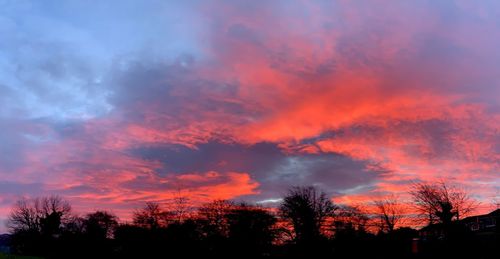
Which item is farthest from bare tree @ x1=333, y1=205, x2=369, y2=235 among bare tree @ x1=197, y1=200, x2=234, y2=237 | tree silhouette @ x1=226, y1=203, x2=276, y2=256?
bare tree @ x1=197, y1=200, x2=234, y2=237

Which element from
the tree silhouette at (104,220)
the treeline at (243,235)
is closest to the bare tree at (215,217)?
the treeline at (243,235)

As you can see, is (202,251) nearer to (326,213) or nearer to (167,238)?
(167,238)

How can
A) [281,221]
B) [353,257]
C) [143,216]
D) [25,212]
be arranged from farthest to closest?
[25,212], [281,221], [143,216], [353,257]

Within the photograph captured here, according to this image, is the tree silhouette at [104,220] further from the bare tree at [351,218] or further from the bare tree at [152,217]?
the bare tree at [351,218]

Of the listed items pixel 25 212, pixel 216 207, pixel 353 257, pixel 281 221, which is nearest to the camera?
pixel 353 257

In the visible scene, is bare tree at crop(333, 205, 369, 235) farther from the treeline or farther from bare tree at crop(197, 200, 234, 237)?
bare tree at crop(197, 200, 234, 237)

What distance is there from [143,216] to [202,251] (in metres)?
24.2

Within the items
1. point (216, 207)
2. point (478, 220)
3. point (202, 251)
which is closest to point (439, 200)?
point (478, 220)

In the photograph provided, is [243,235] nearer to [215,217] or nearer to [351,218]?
[215,217]

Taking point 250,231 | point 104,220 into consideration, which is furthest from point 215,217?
point 104,220

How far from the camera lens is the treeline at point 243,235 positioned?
66438 millimetres

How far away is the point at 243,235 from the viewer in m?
73.4

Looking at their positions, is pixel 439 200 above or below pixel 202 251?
above

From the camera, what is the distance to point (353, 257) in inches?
3086
